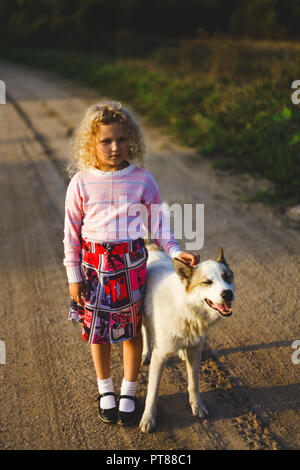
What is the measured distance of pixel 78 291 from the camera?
8.43ft

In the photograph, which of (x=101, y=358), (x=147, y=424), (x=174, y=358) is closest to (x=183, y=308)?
(x=101, y=358)

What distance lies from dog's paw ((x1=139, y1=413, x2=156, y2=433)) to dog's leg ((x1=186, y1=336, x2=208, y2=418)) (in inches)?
11.2

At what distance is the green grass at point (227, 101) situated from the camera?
6.32 metres

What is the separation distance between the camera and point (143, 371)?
10.3 ft

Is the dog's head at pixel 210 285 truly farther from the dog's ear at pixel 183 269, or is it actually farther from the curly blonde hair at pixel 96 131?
the curly blonde hair at pixel 96 131

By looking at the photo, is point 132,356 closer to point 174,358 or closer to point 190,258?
point 174,358

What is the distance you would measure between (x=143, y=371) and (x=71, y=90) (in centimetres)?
1225

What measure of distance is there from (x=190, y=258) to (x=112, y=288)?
1.67 feet

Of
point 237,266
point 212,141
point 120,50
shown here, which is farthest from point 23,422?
point 120,50

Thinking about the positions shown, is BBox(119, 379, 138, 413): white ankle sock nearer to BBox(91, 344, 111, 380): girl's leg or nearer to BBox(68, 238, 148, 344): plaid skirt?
BBox(91, 344, 111, 380): girl's leg

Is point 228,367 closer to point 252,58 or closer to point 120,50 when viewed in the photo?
point 252,58

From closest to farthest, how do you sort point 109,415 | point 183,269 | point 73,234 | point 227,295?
point 227,295
point 183,269
point 73,234
point 109,415

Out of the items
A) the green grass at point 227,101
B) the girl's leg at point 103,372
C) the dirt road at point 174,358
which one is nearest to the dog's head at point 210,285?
the girl's leg at point 103,372

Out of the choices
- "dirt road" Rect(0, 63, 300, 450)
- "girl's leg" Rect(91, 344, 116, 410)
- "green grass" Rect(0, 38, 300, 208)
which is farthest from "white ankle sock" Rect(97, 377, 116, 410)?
"green grass" Rect(0, 38, 300, 208)
